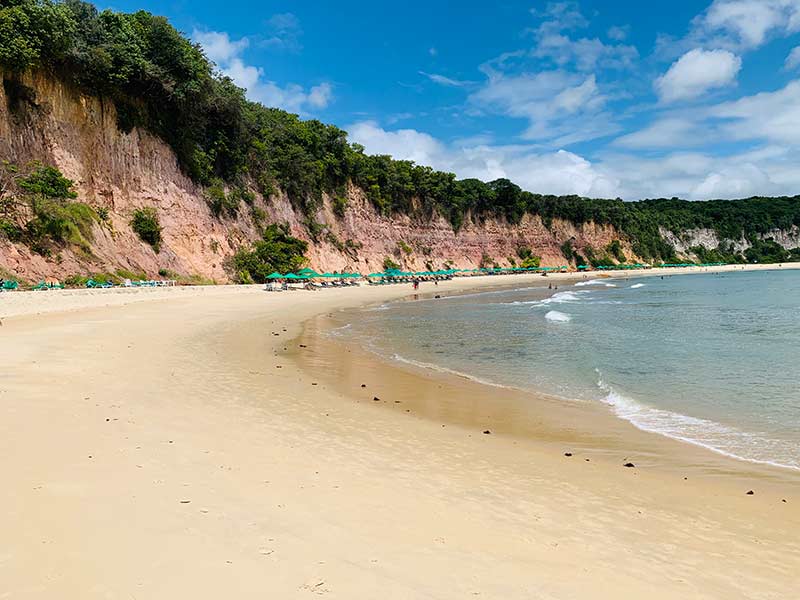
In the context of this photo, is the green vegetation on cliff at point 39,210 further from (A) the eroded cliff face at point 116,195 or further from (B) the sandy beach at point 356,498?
(B) the sandy beach at point 356,498

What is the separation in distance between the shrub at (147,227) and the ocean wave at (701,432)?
118 feet

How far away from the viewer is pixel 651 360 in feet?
47.8

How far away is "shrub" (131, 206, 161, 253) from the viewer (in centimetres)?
3766

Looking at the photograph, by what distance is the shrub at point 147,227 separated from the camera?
3766cm

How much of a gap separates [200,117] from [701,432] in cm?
4647

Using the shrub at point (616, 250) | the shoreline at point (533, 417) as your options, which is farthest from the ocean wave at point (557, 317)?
the shrub at point (616, 250)

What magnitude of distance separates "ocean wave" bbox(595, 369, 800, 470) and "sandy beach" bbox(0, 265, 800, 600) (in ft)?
1.11

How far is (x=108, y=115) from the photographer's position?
38188mm

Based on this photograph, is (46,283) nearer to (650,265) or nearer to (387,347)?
(387,347)

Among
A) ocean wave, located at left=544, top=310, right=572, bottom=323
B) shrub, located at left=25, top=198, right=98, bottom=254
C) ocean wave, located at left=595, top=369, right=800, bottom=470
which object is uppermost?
shrub, located at left=25, top=198, right=98, bottom=254

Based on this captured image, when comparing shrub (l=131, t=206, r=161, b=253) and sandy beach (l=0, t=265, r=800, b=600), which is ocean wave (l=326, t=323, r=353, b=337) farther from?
shrub (l=131, t=206, r=161, b=253)

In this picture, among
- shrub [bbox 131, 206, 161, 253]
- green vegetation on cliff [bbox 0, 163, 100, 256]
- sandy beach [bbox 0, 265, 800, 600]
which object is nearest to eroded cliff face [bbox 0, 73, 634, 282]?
shrub [bbox 131, 206, 161, 253]

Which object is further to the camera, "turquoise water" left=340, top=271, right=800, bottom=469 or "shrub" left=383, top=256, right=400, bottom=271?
"shrub" left=383, top=256, right=400, bottom=271

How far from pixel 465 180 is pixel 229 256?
6067cm
